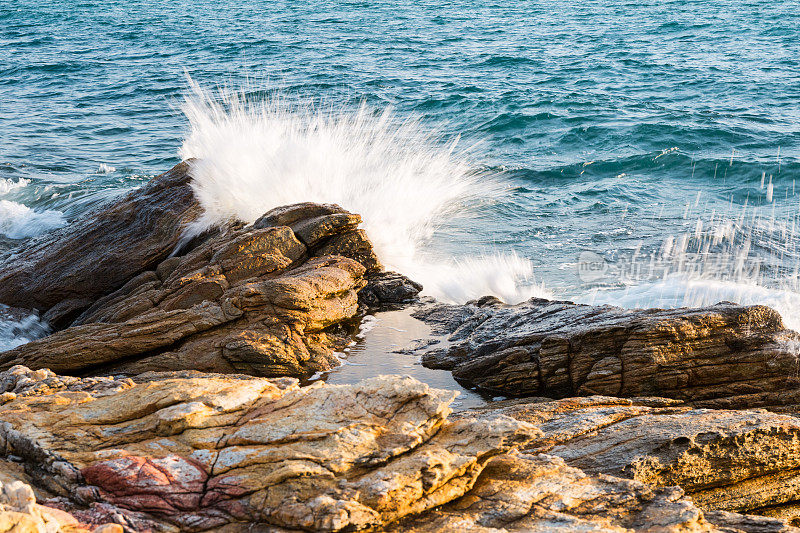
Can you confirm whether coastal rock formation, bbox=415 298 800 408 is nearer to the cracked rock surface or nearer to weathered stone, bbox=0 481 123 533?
the cracked rock surface

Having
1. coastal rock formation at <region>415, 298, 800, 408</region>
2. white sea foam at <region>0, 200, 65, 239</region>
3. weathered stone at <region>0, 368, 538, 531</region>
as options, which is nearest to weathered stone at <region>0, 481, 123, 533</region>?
weathered stone at <region>0, 368, 538, 531</region>

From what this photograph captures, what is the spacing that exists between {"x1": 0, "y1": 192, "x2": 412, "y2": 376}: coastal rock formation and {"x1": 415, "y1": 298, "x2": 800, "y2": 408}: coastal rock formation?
1.93 meters

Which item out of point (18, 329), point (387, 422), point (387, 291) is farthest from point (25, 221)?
point (387, 422)

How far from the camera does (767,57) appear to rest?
24.9m

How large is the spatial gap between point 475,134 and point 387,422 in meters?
16.2

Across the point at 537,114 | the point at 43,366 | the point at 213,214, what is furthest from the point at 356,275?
the point at 537,114

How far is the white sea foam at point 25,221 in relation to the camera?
45.4 feet

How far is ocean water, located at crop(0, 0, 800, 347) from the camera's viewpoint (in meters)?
12.0

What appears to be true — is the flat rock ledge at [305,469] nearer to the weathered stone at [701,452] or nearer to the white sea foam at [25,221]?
the weathered stone at [701,452]

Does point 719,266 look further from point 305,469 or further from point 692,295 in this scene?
point 305,469

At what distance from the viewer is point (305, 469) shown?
12.6 ft

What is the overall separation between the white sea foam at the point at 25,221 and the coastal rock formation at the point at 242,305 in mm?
4984

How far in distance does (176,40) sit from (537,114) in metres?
20.4

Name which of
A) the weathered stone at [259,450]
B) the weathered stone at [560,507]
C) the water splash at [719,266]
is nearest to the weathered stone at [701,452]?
the weathered stone at [560,507]
